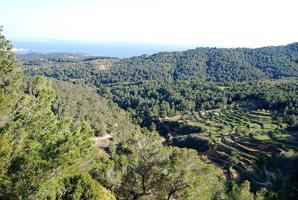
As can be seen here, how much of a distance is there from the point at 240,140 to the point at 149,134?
48565mm

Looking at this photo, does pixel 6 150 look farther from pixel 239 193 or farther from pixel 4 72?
pixel 239 193

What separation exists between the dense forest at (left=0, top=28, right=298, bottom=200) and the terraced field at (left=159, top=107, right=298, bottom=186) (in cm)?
21

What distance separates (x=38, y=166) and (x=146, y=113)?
318 ft

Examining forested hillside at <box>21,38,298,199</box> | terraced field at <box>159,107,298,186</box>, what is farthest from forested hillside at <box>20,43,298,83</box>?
terraced field at <box>159,107,298,186</box>

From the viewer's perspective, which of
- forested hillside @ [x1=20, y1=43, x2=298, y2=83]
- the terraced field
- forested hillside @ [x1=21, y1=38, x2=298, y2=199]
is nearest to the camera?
forested hillside @ [x1=21, y1=38, x2=298, y2=199]

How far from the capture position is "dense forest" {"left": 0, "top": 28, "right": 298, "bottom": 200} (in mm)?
13273

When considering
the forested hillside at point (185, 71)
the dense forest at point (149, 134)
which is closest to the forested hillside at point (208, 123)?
the dense forest at point (149, 134)

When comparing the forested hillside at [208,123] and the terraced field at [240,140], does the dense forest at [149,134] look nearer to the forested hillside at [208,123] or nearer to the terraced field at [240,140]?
the forested hillside at [208,123]

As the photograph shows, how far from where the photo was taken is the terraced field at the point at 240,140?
177 feet

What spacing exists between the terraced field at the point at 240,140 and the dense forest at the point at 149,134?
21cm

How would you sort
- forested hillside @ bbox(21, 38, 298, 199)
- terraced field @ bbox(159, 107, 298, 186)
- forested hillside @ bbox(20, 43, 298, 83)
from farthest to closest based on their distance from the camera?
forested hillside @ bbox(20, 43, 298, 83) < terraced field @ bbox(159, 107, 298, 186) < forested hillside @ bbox(21, 38, 298, 199)

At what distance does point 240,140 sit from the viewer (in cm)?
6744

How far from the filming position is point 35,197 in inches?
501

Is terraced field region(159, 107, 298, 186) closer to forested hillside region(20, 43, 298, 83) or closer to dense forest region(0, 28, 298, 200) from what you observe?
dense forest region(0, 28, 298, 200)
